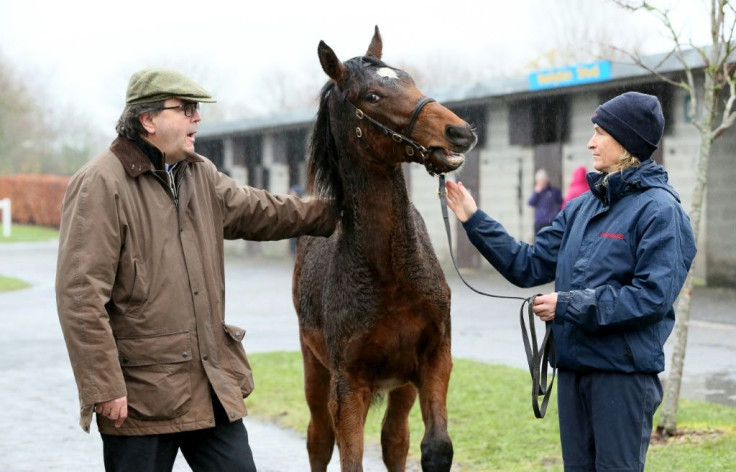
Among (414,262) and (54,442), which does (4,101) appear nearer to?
(54,442)

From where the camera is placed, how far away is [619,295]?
3.50 m

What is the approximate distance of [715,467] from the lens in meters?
5.74

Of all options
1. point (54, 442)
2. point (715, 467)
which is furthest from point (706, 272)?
point (54, 442)

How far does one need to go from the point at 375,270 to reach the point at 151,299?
1.10 meters

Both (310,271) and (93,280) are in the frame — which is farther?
(310,271)

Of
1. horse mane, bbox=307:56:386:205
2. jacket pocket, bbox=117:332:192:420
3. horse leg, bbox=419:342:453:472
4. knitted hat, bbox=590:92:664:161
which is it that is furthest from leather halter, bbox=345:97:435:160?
jacket pocket, bbox=117:332:192:420

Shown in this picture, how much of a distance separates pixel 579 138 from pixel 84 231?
1550 centimetres

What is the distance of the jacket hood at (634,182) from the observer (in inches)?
144

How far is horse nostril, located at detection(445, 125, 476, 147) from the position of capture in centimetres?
383

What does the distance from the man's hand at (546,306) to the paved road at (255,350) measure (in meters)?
3.11

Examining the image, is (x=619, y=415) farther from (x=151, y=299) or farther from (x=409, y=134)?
(x=151, y=299)

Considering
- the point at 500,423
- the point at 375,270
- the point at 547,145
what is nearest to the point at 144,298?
the point at 375,270

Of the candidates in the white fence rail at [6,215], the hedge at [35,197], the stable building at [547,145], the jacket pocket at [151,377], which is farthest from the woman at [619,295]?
the hedge at [35,197]

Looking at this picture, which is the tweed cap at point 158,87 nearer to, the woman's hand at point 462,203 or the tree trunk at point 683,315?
the woman's hand at point 462,203
